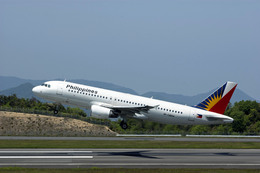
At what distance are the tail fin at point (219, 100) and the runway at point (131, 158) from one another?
2008cm

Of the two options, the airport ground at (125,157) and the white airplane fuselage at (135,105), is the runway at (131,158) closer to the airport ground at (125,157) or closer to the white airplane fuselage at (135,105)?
the airport ground at (125,157)

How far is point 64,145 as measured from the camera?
145ft

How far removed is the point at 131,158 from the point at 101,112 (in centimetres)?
2377

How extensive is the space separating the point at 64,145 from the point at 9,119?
31881 millimetres

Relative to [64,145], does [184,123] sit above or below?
above

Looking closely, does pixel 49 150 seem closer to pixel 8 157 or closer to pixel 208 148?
pixel 8 157

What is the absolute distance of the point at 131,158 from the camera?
34375 mm

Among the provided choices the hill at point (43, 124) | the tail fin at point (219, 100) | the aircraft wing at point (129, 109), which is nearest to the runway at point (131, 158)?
the aircraft wing at point (129, 109)

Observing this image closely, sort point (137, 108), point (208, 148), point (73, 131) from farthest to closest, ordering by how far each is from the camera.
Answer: point (73, 131) < point (137, 108) < point (208, 148)

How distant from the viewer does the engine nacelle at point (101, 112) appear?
57594 millimetres
